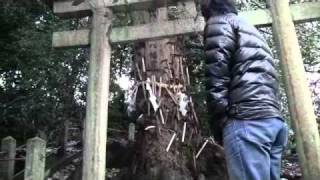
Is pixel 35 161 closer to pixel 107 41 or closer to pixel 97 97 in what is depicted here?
pixel 97 97

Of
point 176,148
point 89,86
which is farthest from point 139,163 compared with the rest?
point 89,86

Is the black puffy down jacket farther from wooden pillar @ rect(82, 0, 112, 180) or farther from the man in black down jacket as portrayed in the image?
wooden pillar @ rect(82, 0, 112, 180)

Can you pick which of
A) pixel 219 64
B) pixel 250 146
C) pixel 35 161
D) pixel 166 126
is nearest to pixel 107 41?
pixel 35 161

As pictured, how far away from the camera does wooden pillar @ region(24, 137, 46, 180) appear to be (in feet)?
12.8

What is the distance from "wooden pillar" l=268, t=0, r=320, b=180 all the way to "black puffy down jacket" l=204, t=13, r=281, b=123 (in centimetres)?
70

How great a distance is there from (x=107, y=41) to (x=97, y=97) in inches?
22.7

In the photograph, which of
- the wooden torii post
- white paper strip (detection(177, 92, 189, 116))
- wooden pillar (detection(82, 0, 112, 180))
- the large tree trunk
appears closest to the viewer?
the wooden torii post

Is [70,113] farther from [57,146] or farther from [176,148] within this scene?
[176,148]

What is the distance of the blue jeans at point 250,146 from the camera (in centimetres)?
276

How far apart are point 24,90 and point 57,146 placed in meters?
1.46

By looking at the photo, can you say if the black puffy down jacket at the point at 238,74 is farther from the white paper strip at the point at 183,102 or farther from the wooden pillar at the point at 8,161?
the wooden pillar at the point at 8,161

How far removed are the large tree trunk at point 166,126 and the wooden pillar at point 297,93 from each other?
2272 millimetres

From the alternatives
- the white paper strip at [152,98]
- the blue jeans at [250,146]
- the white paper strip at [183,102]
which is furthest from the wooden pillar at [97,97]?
the white paper strip at [183,102]

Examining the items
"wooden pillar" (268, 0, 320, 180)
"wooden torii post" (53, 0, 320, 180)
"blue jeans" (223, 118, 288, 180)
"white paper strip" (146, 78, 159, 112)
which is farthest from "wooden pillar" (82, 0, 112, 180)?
"white paper strip" (146, 78, 159, 112)
